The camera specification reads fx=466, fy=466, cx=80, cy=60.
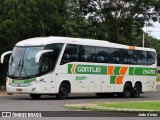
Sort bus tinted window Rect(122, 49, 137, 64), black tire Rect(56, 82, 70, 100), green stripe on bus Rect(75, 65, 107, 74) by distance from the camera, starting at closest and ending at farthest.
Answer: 1. black tire Rect(56, 82, 70, 100)
2. green stripe on bus Rect(75, 65, 107, 74)
3. bus tinted window Rect(122, 49, 137, 64)

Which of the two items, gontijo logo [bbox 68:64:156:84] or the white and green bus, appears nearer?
the white and green bus

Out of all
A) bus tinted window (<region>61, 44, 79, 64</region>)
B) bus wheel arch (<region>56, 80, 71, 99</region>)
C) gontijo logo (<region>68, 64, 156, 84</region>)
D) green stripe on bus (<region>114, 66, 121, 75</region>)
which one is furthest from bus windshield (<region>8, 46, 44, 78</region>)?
green stripe on bus (<region>114, 66, 121, 75</region>)

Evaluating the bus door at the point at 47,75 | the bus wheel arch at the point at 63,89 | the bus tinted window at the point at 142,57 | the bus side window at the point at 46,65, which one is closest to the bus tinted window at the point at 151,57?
the bus tinted window at the point at 142,57

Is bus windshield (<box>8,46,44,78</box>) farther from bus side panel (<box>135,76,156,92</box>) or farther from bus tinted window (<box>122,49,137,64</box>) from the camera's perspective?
bus side panel (<box>135,76,156,92</box>)

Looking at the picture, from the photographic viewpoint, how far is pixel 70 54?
2733 cm

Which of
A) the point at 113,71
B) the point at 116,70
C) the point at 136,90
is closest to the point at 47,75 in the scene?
the point at 113,71

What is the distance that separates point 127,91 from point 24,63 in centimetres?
936

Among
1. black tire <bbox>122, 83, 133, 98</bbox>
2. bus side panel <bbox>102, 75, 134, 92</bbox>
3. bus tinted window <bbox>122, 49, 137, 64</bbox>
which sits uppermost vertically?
bus tinted window <bbox>122, 49, 137, 64</bbox>

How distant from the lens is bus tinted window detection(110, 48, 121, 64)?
1205 inches

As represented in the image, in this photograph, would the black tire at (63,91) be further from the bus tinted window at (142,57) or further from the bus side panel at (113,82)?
the bus tinted window at (142,57)

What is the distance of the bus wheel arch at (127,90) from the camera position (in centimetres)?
3206

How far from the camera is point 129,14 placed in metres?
43.5

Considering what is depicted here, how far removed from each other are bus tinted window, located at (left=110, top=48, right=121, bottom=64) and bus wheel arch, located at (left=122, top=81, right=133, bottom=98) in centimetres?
199

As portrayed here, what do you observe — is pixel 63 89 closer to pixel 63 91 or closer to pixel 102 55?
pixel 63 91
